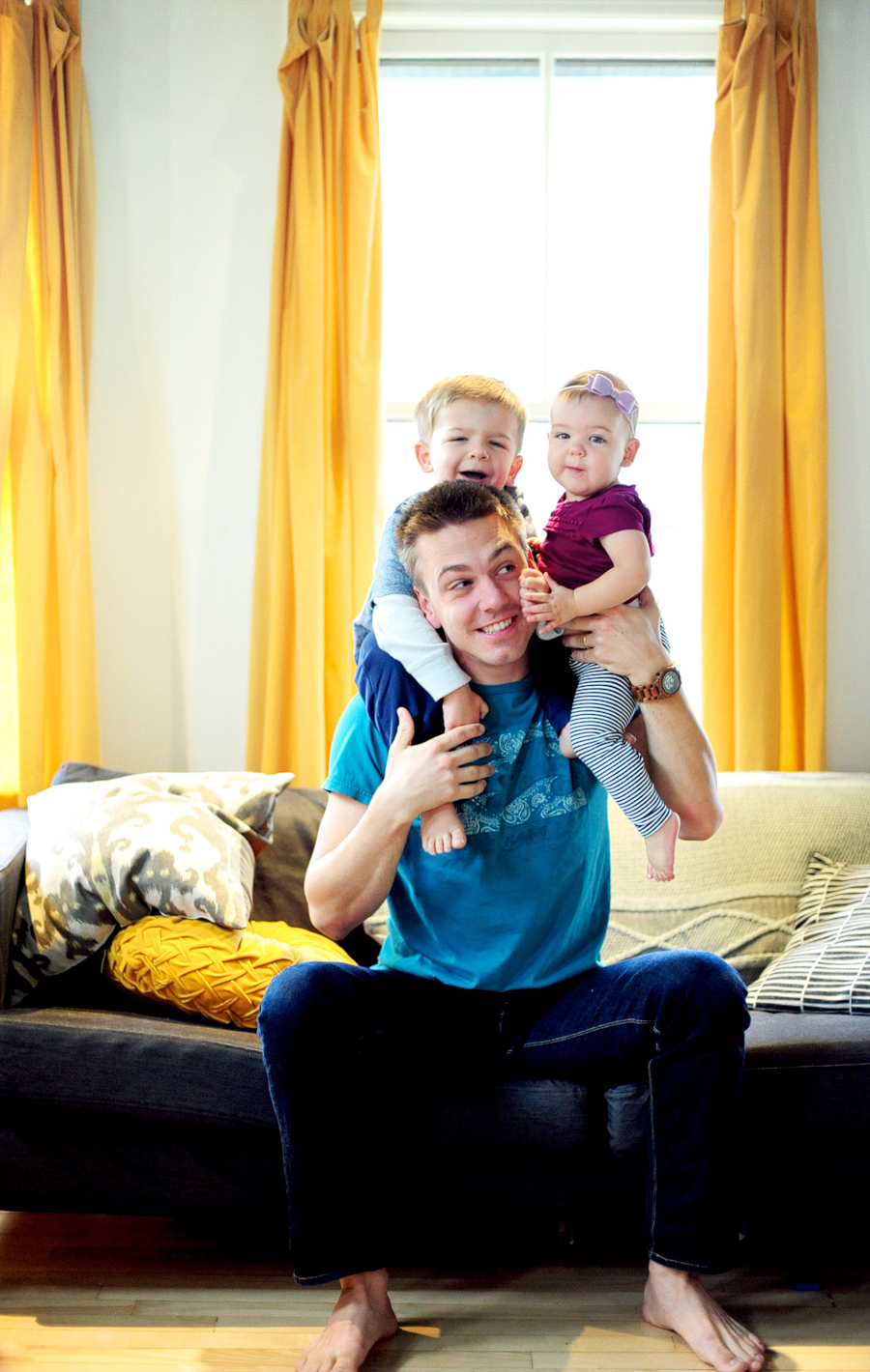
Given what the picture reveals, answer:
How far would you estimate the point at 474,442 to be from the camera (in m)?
1.81

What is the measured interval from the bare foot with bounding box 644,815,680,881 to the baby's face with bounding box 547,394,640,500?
509 mm

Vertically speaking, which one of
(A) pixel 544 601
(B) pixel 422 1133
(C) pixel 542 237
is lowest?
(B) pixel 422 1133

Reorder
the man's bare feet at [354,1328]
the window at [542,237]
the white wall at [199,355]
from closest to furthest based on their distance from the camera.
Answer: the man's bare feet at [354,1328] < the white wall at [199,355] < the window at [542,237]

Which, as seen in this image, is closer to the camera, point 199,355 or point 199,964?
point 199,964

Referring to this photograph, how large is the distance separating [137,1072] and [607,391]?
126 centimetres

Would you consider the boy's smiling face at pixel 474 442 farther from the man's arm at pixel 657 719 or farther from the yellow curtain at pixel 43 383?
the yellow curtain at pixel 43 383

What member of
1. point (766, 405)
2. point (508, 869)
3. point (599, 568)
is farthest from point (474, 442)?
point (766, 405)

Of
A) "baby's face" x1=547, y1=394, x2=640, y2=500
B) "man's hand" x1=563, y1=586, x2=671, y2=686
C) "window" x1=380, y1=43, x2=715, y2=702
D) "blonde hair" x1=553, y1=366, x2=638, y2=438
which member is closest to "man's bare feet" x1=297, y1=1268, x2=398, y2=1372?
"man's hand" x1=563, y1=586, x2=671, y2=686

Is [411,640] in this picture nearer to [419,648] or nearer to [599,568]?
[419,648]

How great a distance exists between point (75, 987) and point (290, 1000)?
66 centimetres

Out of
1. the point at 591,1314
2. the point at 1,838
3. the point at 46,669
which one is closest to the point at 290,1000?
the point at 591,1314

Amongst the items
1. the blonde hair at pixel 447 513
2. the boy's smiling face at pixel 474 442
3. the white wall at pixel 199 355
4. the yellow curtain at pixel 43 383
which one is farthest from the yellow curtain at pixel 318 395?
the blonde hair at pixel 447 513

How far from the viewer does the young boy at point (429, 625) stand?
1.63 metres

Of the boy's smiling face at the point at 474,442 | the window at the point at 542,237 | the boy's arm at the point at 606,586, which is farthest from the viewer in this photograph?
the window at the point at 542,237
